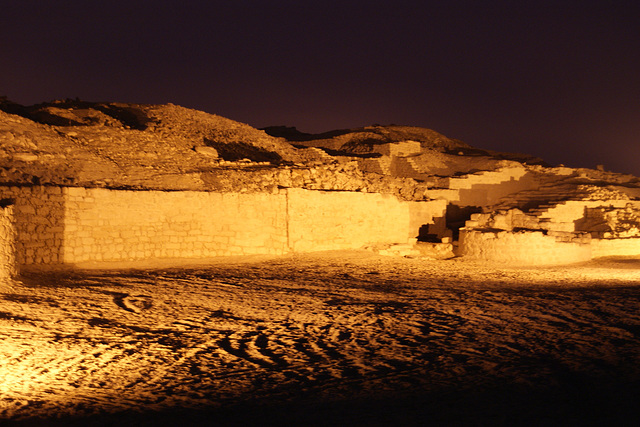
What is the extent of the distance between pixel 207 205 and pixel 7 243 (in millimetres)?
4465

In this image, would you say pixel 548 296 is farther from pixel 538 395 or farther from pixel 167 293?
pixel 167 293

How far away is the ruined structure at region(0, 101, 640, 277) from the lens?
1016 centimetres

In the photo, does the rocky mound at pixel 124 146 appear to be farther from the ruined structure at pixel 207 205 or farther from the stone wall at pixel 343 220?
the stone wall at pixel 343 220

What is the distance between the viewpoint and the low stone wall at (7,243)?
758cm

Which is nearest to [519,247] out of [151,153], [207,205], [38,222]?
[207,205]

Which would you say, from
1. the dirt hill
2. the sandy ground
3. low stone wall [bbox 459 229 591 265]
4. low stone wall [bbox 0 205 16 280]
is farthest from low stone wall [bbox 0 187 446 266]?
low stone wall [bbox 459 229 591 265]

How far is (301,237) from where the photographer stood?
42.8 ft

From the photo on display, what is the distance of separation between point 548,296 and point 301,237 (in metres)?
6.39

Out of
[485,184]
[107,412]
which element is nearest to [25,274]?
[107,412]

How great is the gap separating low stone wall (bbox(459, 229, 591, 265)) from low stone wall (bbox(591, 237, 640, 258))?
11.8 feet

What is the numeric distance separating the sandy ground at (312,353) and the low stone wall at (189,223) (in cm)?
133

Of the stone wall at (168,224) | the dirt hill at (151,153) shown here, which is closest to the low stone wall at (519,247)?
the dirt hill at (151,153)

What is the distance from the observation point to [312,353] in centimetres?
500

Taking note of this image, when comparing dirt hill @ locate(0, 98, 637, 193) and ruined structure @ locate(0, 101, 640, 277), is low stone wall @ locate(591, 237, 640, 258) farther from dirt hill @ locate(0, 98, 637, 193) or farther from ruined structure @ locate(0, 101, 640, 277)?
dirt hill @ locate(0, 98, 637, 193)
